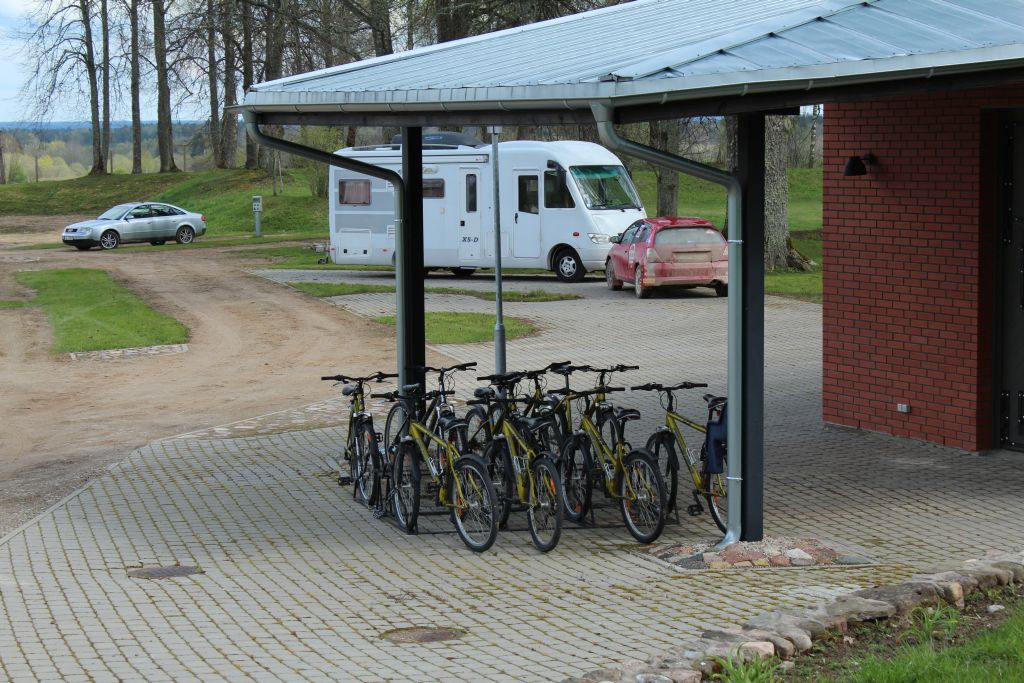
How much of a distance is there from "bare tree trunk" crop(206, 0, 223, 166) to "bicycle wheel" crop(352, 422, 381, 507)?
106ft

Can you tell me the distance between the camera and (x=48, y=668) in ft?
22.9

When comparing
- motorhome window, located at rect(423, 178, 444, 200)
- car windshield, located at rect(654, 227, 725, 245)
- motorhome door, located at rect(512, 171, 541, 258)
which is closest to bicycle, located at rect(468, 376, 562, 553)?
car windshield, located at rect(654, 227, 725, 245)

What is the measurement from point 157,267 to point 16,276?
3566 mm

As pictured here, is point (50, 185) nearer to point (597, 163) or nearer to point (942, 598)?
point (597, 163)

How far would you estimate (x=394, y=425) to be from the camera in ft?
Answer: 39.1

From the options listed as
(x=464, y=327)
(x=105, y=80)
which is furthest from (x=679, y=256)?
(x=105, y=80)

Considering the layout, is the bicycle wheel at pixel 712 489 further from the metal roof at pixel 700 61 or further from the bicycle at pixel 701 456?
the metal roof at pixel 700 61

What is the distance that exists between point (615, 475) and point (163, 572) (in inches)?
118

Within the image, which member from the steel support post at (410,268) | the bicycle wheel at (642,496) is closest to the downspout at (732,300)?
the bicycle wheel at (642,496)

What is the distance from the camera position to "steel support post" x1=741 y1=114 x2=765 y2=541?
8.79 m

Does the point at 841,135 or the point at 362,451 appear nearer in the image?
the point at 362,451

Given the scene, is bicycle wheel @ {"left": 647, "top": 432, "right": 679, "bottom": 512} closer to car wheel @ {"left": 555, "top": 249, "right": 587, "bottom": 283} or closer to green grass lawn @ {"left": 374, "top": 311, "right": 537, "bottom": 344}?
green grass lawn @ {"left": 374, "top": 311, "right": 537, "bottom": 344}

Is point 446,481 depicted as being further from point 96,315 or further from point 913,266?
point 96,315

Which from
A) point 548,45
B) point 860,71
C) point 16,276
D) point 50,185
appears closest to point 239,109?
point 548,45
